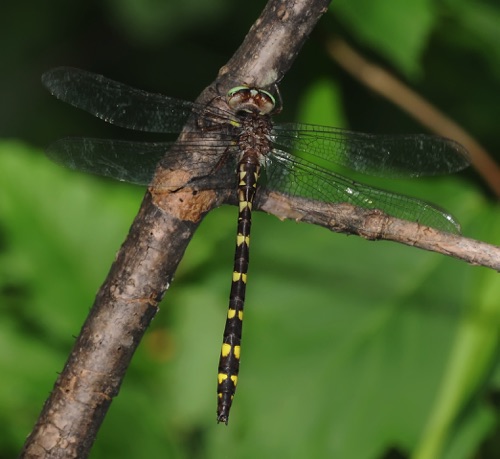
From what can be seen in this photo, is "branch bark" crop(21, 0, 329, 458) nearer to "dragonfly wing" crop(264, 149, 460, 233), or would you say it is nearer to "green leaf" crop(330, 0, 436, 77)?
"dragonfly wing" crop(264, 149, 460, 233)

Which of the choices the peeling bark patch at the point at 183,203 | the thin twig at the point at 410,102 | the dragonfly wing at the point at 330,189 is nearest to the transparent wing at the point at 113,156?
the dragonfly wing at the point at 330,189

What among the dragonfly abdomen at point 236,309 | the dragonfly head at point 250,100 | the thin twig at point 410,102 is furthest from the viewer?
the thin twig at point 410,102

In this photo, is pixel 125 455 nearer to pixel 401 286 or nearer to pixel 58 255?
pixel 58 255

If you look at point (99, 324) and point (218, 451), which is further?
point (218, 451)

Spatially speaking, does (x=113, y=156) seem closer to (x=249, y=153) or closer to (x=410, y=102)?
(x=249, y=153)

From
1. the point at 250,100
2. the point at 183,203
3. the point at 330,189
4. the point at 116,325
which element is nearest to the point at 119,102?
the point at 250,100

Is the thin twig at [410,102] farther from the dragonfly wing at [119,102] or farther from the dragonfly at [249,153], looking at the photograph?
the dragonfly wing at [119,102]

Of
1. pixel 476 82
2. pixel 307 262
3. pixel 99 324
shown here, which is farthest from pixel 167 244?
pixel 476 82
